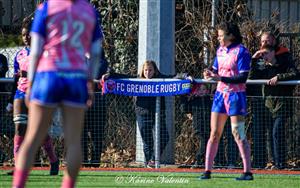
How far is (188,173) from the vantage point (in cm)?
1288

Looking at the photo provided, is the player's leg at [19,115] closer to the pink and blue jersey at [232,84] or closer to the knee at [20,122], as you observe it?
the knee at [20,122]

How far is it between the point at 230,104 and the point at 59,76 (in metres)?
4.26

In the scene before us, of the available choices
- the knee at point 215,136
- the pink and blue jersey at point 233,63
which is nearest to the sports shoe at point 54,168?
the knee at point 215,136

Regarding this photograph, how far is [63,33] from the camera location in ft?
25.1

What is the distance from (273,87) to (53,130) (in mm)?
3300

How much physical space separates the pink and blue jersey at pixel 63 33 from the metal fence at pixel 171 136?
6135mm

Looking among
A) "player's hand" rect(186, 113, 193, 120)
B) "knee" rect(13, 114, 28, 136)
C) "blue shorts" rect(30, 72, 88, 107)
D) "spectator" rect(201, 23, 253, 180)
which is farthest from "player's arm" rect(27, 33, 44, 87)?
"player's hand" rect(186, 113, 193, 120)

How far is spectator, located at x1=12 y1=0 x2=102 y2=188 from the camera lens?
7.53 metres

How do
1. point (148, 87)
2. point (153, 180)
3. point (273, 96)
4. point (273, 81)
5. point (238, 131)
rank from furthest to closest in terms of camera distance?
point (148, 87) < point (273, 96) < point (273, 81) < point (153, 180) < point (238, 131)

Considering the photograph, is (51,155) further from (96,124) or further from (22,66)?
(96,124)

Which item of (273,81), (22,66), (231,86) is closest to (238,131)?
(231,86)

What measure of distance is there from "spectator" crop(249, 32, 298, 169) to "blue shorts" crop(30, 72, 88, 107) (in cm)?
622

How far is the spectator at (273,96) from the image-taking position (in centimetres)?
1343

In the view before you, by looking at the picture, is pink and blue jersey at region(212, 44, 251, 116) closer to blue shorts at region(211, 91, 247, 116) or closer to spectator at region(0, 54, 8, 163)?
blue shorts at region(211, 91, 247, 116)
